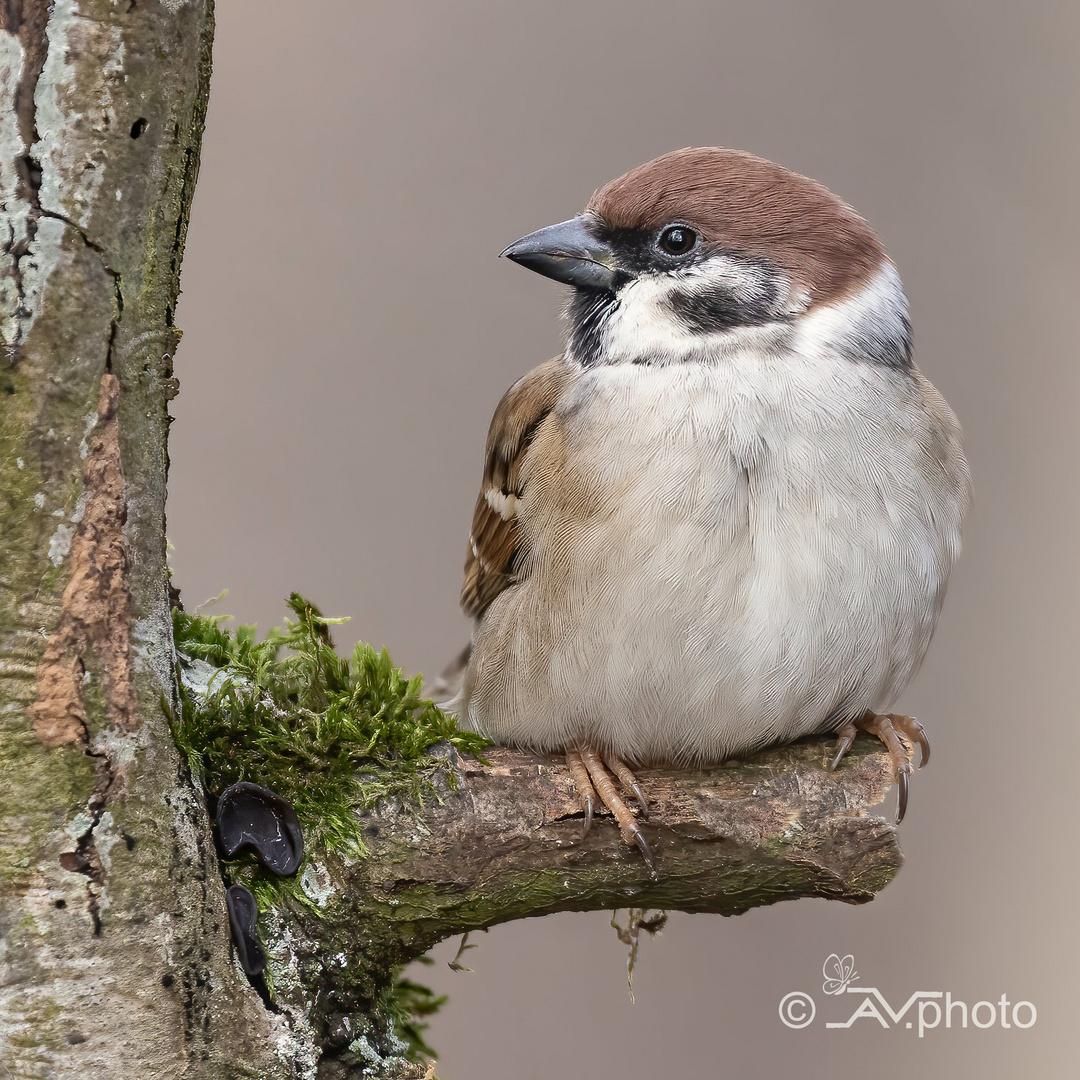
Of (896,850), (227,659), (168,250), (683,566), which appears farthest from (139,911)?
(896,850)

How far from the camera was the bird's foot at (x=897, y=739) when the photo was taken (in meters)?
2.57

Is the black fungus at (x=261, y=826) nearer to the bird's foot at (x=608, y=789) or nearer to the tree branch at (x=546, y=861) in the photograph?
the tree branch at (x=546, y=861)

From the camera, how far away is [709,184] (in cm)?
249

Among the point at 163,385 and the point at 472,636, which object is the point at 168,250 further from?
the point at 472,636

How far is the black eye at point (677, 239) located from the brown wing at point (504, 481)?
37 centimetres

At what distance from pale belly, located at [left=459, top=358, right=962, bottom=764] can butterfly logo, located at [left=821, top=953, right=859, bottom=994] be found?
1477 mm

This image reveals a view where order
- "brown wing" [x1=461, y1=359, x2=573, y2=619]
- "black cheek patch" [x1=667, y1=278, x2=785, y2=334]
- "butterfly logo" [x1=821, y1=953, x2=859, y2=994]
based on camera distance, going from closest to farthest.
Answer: "black cheek patch" [x1=667, y1=278, x2=785, y2=334] < "brown wing" [x1=461, y1=359, x2=573, y2=619] < "butterfly logo" [x1=821, y1=953, x2=859, y2=994]

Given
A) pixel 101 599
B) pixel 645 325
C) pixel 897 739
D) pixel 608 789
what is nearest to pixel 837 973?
pixel 897 739

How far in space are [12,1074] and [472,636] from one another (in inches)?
62.8

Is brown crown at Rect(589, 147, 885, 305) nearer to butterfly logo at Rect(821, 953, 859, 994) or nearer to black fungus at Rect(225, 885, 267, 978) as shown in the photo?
black fungus at Rect(225, 885, 267, 978)

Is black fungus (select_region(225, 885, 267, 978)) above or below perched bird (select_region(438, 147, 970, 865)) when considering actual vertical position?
below

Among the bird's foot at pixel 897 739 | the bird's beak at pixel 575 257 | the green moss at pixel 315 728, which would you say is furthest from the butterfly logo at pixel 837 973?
the bird's beak at pixel 575 257

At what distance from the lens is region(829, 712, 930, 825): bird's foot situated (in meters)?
2.57

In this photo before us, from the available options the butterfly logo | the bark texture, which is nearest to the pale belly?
the bark texture
